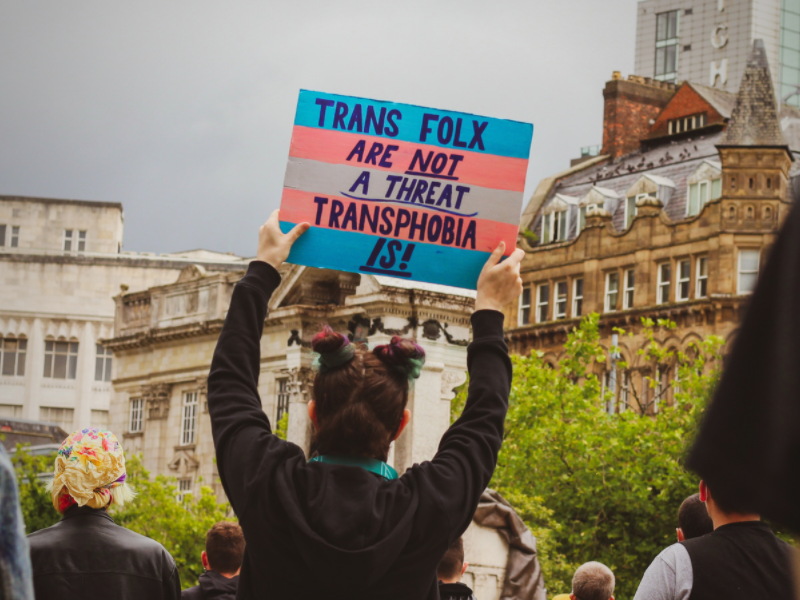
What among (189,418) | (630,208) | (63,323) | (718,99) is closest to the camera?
(189,418)

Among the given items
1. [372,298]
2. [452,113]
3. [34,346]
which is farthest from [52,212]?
[452,113]

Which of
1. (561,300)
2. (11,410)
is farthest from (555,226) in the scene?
(11,410)

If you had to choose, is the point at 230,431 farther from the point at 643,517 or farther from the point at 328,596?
the point at 643,517

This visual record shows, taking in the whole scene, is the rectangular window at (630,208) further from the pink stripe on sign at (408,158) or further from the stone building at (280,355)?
the pink stripe on sign at (408,158)

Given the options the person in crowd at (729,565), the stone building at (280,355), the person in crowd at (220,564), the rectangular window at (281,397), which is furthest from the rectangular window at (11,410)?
the person in crowd at (729,565)

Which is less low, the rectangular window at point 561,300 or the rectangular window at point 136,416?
the rectangular window at point 561,300

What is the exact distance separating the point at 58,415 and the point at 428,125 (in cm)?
7308

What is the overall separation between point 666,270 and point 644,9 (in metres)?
41.4

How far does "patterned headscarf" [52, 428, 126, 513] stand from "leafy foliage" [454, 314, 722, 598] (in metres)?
19.6

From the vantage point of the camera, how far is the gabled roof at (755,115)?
54375 mm

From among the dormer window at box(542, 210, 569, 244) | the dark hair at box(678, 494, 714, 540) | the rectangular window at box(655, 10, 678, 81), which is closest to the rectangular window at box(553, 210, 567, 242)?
the dormer window at box(542, 210, 569, 244)

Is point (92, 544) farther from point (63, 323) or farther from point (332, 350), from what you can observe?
point (63, 323)

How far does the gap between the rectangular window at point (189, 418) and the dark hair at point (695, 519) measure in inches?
1339

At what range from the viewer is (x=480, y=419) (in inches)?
133
